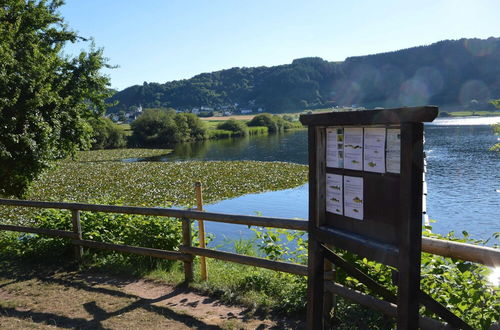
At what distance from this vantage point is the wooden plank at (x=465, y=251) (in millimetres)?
2881

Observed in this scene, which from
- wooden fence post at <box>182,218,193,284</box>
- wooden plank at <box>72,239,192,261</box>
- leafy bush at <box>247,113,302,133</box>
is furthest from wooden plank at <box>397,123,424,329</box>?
leafy bush at <box>247,113,302,133</box>

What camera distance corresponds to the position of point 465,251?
10.3ft

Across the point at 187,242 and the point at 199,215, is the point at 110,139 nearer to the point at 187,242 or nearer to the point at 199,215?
the point at 187,242

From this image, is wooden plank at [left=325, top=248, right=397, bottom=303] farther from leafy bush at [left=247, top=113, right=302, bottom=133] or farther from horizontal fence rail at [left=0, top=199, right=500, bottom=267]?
leafy bush at [left=247, top=113, right=302, bottom=133]

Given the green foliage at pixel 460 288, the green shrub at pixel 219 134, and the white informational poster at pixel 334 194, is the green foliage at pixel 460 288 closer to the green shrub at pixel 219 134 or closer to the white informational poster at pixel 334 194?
the white informational poster at pixel 334 194

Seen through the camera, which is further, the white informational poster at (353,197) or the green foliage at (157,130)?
the green foliage at (157,130)

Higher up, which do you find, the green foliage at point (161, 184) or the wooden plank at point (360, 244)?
the wooden plank at point (360, 244)

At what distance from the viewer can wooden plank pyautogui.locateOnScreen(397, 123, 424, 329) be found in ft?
7.93

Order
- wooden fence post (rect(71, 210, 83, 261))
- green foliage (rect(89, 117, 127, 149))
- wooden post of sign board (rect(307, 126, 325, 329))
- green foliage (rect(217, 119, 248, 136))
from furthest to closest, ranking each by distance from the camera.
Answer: green foliage (rect(217, 119, 248, 136)), green foliage (rect(89, 117, 127, 149)), wooden fence post (rect(71, 210, 83, 261)), wooden post of sign board (rect(307, 126, 325, 329))

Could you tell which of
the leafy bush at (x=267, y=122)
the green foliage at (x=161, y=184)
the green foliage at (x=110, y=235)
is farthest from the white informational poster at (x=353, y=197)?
the leafy bush at (x=267, y=122)

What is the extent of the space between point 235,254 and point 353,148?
3034 millimetres

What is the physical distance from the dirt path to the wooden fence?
503 millimetres

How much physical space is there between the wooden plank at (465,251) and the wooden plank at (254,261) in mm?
1514

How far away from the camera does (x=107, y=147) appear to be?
71.9m
